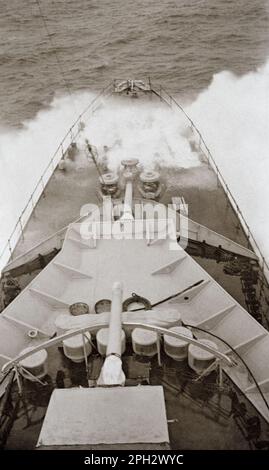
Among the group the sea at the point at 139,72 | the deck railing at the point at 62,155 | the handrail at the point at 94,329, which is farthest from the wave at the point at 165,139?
the handrail at the point at 94,329

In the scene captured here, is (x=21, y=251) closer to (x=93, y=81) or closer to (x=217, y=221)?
(x=217, y=221)

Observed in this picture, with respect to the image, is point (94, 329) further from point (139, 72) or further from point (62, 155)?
point (139, 72)

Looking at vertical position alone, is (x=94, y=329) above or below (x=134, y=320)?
below

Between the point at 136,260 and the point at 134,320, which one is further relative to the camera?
the point at 136,260

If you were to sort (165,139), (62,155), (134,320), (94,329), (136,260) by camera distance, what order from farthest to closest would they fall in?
1. (165,139)
2. (62,155)
3. (136,260)
4. (134,320)
5. (94,329)

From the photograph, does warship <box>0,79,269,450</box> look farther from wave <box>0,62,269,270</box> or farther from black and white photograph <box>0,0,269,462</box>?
wave <box>0,62,269,270</box>

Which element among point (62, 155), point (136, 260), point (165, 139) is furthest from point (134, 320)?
point (165, 139)

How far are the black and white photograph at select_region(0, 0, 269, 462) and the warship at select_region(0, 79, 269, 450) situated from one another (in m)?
0.04

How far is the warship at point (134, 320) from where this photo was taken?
6.98 m

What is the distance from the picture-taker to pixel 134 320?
9172 mm

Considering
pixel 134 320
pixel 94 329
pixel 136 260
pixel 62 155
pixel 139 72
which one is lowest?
pixel 94 329

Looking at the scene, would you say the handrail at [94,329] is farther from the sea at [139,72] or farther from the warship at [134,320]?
the sea at [139,72]

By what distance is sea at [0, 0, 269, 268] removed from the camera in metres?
22.3

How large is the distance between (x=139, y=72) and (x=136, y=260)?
73.8 feet
